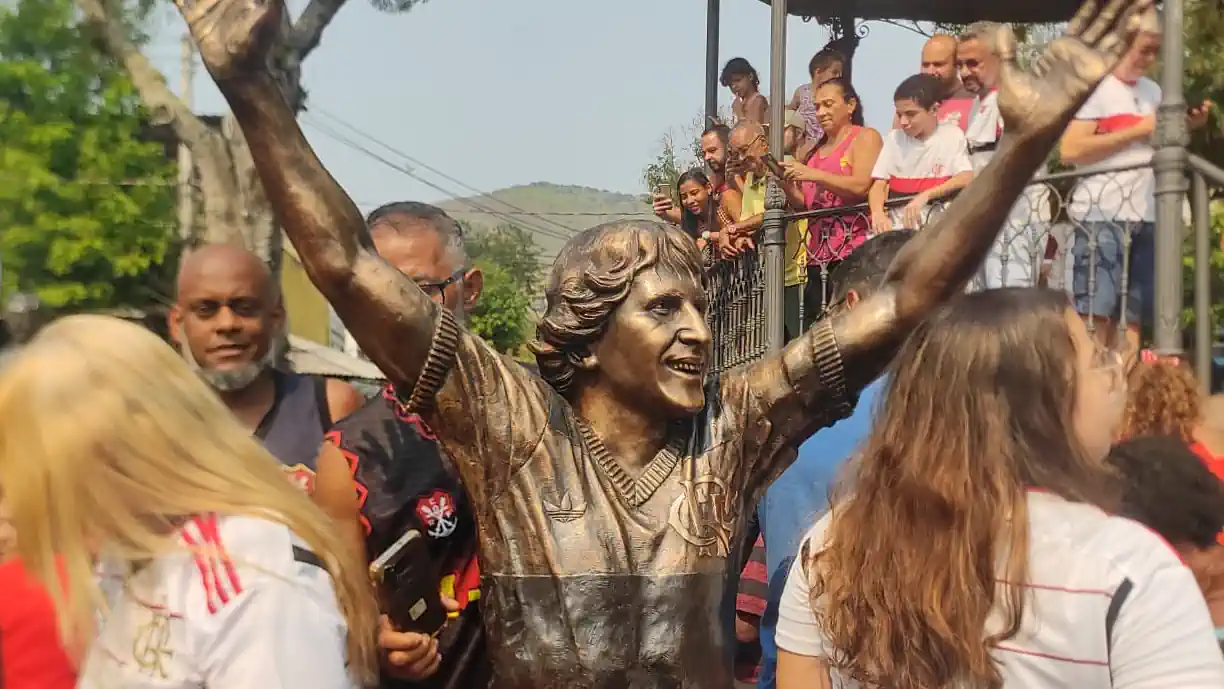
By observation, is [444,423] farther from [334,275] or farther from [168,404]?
[168,404]

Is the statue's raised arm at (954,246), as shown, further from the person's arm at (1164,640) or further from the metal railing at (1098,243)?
the metal railing at (1098,243)

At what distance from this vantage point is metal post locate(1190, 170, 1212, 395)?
527 centimetres

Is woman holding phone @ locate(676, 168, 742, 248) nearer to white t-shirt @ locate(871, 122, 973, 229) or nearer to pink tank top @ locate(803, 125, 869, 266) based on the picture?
pink tank top @ locate(803, 125, 869, 266)

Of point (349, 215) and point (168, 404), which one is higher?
point (349, 215)

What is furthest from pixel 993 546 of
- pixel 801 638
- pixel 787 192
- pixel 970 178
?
pixel 787 192

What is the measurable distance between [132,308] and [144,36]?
5.73 meters

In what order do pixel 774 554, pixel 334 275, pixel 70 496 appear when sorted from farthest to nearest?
1. pixel 774 554
2. pixel 334 275
3. pixel 70 496

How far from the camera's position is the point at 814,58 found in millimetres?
6500

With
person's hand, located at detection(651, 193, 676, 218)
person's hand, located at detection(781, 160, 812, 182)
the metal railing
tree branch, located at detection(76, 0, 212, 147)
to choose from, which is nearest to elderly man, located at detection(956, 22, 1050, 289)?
the metal railing

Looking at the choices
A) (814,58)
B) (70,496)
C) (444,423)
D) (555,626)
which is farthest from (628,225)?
(814,58)

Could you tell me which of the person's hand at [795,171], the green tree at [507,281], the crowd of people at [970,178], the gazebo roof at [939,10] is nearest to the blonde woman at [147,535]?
the crowd of people at [970,178]

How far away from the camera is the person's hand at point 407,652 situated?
2168mm

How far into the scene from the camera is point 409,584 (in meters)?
2.17

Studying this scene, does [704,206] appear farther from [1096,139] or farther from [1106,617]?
[1106,617]
